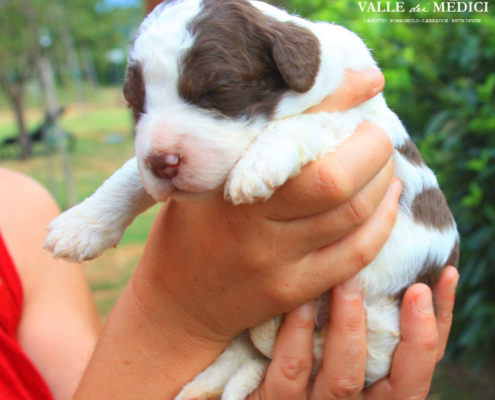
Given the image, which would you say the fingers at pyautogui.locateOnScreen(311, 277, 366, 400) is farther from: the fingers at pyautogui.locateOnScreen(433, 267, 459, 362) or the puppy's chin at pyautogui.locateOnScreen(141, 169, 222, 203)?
the puppy's chin at pyautogui.locateOnScreen(141, 169, 222, 203)

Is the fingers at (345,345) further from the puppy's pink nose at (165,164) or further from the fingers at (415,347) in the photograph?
the puppy's pink nose at (165,164)

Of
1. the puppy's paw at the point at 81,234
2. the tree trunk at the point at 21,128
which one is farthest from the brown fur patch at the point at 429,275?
the tree trunk at the point at 21,128

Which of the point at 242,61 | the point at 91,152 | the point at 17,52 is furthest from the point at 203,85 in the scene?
the point at 91,152

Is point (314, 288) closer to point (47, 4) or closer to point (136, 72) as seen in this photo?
point (136, 72)

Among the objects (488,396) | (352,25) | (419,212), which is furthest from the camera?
(488,396)

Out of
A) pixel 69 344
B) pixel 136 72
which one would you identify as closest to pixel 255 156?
pixel 136 72

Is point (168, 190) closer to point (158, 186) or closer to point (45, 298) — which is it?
point (158, 186)
